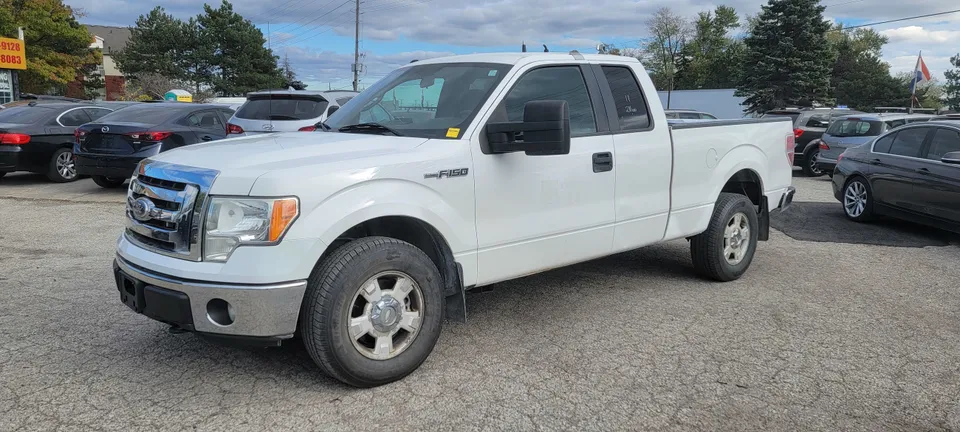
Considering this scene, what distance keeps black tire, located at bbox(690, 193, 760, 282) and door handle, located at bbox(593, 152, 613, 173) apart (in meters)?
1.49

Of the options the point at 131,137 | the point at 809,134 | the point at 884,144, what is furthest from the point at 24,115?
the point at 809,134

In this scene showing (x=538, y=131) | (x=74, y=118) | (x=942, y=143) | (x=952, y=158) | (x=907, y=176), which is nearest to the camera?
(x=538, y=131)

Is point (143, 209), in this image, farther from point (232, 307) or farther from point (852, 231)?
point (852, 231)

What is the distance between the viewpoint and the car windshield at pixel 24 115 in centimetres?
1260

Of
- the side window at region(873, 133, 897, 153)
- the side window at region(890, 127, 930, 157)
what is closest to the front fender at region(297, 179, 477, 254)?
the side window at region(890, 127, 930, 157)

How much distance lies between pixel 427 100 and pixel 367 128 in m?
0.42

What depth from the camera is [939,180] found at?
822 centimetres

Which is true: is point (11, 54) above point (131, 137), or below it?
above

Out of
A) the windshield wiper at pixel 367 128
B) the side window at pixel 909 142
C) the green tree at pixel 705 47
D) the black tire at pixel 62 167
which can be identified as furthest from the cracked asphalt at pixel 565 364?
the green tree at pixel 705 47

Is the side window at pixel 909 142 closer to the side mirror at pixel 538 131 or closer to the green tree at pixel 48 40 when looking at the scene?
the side mirror at pixel 538 131

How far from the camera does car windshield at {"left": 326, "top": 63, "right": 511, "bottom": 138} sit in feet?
14.0

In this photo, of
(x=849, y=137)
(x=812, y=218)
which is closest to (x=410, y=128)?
(x=812, y=218)

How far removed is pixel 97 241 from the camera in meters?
7.61

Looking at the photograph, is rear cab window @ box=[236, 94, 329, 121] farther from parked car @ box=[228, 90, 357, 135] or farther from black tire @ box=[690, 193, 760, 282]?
black tire @ box=[690, 193, 760, 282]
